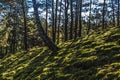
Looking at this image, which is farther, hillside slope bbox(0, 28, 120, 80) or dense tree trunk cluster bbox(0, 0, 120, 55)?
dense tree trunk cluster bbox(0, 0, 120, 55)

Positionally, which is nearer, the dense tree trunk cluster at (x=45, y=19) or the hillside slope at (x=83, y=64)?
the hillside slope at (x=83, y=64)

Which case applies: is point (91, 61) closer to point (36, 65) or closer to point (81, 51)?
point (81, 51)

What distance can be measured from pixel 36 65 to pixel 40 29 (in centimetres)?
346

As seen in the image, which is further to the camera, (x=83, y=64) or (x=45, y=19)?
(x=45, y=19)

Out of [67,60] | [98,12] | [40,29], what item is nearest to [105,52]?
[67,60]

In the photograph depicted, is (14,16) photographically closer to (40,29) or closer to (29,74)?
(40,29)

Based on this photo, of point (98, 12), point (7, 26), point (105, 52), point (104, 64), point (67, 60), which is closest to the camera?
point (104, 64)

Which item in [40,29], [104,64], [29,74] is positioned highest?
[40,29]

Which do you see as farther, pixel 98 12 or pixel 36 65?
pixel 98 12

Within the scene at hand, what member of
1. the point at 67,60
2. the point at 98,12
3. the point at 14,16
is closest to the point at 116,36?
the point at 67,60

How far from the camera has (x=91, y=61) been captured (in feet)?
→ 44.4

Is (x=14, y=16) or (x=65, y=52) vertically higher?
(x=14, y=16)

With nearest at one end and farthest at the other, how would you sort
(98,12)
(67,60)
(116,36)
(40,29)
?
(67,60) < (116,36) < (40,29) < (98,12)

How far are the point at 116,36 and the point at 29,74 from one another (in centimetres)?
619
